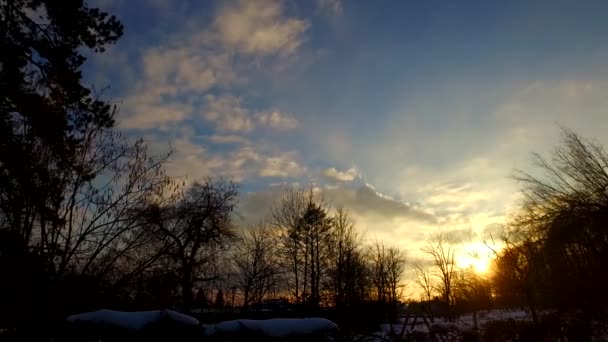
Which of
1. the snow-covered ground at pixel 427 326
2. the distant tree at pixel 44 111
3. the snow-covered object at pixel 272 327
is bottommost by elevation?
the snow-covered ground at pixel 427 326

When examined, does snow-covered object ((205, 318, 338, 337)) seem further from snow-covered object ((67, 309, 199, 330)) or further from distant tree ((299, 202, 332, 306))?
distant tree ((299, 202, 332, 306))

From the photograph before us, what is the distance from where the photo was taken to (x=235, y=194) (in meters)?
26.1

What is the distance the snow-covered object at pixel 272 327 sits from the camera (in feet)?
38.7

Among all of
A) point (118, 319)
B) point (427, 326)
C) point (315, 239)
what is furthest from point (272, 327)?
point (315, 239)

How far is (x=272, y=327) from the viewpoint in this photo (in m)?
11.9

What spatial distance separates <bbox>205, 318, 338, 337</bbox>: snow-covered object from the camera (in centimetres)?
1180

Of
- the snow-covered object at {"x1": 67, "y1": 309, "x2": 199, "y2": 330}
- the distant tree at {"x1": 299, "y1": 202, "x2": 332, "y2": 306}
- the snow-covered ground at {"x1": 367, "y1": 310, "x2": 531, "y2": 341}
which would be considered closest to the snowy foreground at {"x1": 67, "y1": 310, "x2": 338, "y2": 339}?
the snow-covered object at {"x1": 67, "y1": 309, "x2": 199, "y2": 330}

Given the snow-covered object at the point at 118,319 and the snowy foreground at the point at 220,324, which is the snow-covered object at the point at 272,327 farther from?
the snow-covered object at the point at 118,319

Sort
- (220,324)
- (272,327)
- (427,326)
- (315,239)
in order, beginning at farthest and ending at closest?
(315,239) < (427,326) < (220,324) < (272,327)

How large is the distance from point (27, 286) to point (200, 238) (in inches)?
572

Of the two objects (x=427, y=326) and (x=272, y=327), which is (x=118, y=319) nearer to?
(x=272, y=327)

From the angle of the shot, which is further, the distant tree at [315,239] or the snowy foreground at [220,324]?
the distant tree at [315,239]

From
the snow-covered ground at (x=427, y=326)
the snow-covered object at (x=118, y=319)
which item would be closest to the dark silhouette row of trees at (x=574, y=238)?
the snow-covered ground at (x=427, y=326)

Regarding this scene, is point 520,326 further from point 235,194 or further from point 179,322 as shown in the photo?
point 235,194
